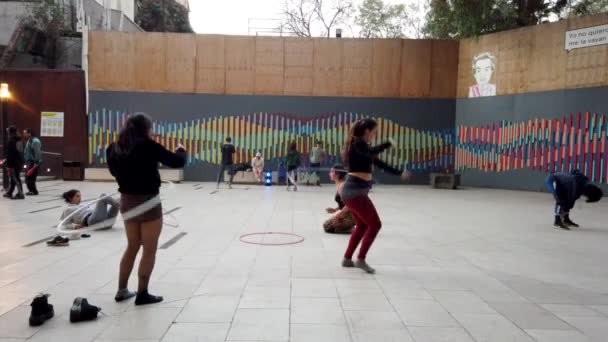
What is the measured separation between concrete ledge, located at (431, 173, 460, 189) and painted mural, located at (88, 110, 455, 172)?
1403mm

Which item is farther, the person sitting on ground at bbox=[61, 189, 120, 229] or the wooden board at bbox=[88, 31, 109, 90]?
the wooden board at bbox=[88, 31, 109, 90]

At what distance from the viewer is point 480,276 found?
5.38 meters

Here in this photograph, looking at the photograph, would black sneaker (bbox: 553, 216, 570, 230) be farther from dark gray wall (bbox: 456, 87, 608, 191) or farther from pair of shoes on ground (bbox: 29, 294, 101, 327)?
pair of shoes on ground (bbox: 29, 294, 101, 327)

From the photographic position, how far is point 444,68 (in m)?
18.8

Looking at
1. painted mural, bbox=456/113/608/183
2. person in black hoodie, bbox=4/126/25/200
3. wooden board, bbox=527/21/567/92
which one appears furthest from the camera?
wooden board, bbox=527/21/567/92

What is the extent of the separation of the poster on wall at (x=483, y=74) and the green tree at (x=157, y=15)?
78.2 feet

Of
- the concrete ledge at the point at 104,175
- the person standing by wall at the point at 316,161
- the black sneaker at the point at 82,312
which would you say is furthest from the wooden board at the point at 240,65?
the black sneaker at the point at 82,312

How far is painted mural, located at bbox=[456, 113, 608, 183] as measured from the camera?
46.5 ft

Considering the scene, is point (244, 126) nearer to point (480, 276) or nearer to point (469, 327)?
point (480, 276)

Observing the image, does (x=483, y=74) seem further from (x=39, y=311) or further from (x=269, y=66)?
(x=39, y=311)

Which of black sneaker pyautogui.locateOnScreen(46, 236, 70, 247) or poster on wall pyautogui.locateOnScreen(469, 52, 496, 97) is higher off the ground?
poster on wall pyautogui.locateOnScreen(469, 52, 496, 97)

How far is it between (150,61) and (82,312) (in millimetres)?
16382

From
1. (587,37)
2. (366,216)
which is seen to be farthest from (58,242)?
(587,37)

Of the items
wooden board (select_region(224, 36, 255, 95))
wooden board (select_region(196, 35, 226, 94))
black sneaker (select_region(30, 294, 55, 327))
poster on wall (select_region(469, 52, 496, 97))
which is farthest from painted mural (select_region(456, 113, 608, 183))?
black sneaker (select_region(30, 294, 55, 327))
